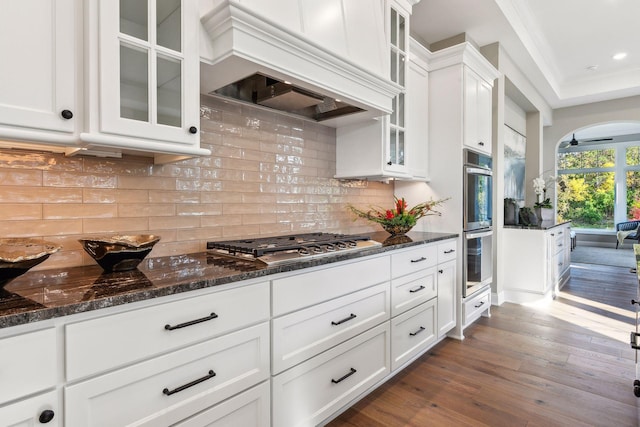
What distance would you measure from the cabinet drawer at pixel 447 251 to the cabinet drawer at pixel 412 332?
1.18 feet

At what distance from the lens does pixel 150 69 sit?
1.36 m

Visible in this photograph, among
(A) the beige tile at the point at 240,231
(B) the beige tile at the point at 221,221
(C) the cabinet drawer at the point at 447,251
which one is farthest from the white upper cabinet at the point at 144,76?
(C) the cabinet drawer at the point at 447,251

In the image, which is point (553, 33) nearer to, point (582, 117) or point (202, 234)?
point (582, 117)

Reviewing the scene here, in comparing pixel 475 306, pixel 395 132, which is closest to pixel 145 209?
pixel 395 132

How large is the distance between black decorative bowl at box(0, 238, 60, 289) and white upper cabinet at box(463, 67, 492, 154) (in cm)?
311

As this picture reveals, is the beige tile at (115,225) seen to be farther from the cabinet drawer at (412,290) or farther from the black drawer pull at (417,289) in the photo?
the black drawer pull at (417,289)

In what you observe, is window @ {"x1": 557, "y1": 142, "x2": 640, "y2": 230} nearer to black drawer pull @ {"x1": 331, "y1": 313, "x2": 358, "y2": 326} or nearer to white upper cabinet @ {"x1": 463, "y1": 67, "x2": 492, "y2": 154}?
white upper cabinet @ {"x1": 463, "y1": 67, "x2": 492, "y2": 154}

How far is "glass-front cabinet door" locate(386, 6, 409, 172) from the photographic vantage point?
2697 mm

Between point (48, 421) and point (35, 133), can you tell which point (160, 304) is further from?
point (35, 133)

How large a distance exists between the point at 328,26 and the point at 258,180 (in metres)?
0.98

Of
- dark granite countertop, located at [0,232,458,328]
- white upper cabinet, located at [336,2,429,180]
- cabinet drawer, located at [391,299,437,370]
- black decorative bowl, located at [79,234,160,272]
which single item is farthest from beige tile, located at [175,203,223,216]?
cabinet drawer, located at [391,299,437,370]

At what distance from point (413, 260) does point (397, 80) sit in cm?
141

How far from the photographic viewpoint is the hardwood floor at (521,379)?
1.98 meters

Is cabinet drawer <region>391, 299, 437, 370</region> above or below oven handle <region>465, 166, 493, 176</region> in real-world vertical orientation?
below
